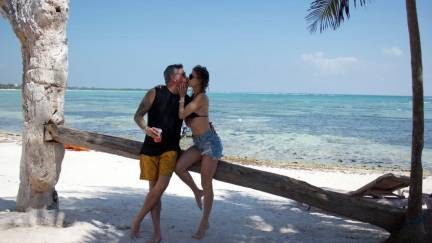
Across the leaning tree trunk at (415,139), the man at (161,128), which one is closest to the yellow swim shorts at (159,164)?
the man at (161,128)

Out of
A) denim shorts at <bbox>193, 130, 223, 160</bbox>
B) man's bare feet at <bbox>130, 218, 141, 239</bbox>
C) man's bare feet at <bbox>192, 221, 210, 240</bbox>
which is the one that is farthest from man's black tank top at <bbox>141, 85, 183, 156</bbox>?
man's bare feet at <bbox>192, 221, 210, 240</bbox>

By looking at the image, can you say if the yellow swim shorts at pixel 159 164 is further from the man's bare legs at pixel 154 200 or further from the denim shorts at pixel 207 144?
the denim shorts at pixel 207 144

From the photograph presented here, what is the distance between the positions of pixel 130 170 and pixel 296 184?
6.46 metres

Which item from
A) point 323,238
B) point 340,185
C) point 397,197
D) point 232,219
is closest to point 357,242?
point 323,238

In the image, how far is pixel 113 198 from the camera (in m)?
6.88

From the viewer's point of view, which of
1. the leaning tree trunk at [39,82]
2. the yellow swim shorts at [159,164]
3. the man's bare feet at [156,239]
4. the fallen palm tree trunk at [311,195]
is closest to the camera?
the yellow swim shorts at [159,164]

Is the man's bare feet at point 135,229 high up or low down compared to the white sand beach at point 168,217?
Answer: up

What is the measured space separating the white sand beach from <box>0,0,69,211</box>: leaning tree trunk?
0.39 meters

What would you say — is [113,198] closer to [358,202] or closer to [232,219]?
[232,219]

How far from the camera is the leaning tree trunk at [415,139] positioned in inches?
174

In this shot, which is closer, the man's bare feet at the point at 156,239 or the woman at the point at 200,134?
the woman at the point at 200,134

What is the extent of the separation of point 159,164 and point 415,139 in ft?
8.76

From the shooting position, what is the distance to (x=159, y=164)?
4523 mm

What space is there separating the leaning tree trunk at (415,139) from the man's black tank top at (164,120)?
244 cm
